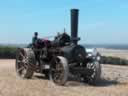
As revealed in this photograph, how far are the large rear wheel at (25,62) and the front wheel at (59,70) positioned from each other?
1242mm

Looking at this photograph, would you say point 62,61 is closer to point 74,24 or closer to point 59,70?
point 59,70

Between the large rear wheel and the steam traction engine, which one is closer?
the steam traction engine

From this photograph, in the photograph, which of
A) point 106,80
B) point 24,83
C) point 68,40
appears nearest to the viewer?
point 24,83

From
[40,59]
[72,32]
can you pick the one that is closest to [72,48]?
[72,32]

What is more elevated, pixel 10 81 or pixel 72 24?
pixel 72 24

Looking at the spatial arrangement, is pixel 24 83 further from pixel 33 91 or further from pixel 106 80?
pixel 106 80

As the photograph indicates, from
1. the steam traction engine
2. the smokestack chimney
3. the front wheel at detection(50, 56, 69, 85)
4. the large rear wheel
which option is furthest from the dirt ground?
the smokestack chimney

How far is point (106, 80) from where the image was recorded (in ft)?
56.2

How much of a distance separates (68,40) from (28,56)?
1852mm

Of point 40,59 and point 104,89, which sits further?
point 40,59

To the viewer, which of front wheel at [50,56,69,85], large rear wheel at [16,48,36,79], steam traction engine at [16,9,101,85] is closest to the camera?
front wheel at [50,56,69,85]

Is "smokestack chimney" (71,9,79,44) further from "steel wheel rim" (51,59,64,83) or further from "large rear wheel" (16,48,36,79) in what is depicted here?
"large rear wheel" (16,48,36,79)

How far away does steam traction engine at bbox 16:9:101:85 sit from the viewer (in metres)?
15.1

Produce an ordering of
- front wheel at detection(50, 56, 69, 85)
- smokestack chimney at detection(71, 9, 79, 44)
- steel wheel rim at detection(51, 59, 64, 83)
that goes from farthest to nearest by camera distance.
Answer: smokestack chimney at detection(71, 9, 79, 44), steel wheel rim at detection(51, 59, 64, 83), front wheel at detection(50, 56, 69, 85)
